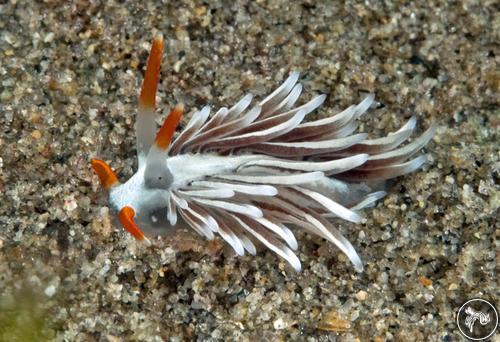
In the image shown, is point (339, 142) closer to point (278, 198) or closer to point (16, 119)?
point (278, 198)

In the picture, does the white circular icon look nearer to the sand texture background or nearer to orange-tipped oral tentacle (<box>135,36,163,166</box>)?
the sand texture background

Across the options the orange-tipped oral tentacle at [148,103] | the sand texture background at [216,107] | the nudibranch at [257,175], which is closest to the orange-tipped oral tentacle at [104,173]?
the nudibranch at [257,175]

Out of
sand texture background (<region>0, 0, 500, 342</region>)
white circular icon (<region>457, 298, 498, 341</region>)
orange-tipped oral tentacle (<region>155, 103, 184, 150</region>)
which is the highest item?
orange-tipped oral tentacle (<region>155, 103, 184, 150</region>)

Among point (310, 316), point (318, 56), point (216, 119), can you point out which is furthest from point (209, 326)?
point (318, 56)

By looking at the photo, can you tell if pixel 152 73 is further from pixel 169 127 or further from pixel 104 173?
pixel 104 173

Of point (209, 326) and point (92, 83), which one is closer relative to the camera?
point (209, 326)

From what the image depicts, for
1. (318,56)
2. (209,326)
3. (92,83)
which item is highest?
(92,83)

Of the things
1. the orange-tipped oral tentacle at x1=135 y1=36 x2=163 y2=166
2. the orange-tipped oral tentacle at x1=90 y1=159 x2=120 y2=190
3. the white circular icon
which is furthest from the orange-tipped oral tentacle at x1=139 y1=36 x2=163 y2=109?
the white circular icon

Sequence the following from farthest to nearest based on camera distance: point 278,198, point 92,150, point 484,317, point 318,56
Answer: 1. point 318,56
2. point 92,150
3. point 484,317
4. point 278,198
